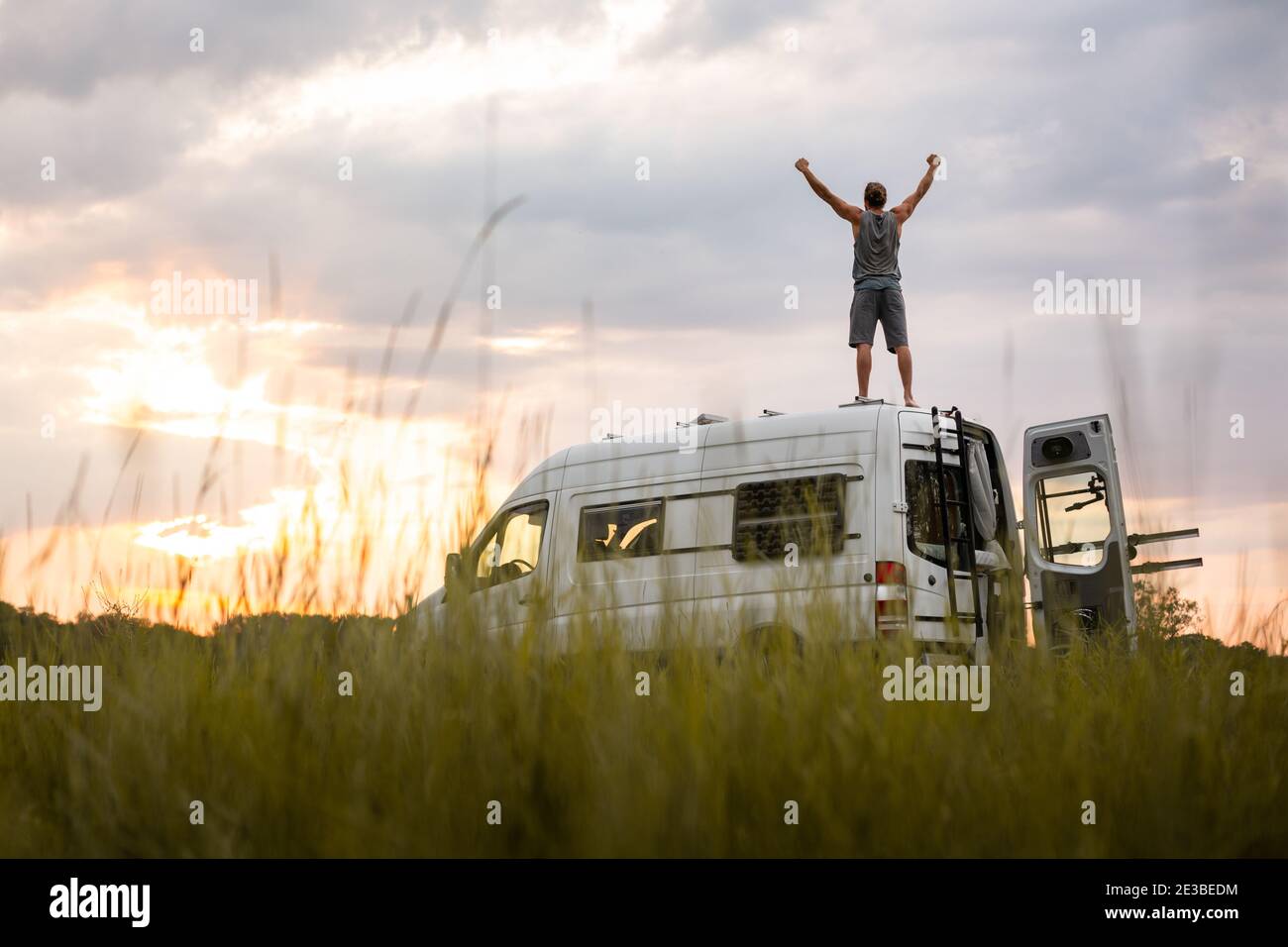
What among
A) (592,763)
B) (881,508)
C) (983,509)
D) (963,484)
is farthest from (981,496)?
(592,763)

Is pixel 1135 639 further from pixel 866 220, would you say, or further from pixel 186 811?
pixel 866 220

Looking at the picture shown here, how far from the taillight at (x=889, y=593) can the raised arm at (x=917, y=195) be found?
5.03m

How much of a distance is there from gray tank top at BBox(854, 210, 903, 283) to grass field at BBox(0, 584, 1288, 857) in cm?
742

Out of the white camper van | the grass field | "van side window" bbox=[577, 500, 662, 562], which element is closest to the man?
the white camper van

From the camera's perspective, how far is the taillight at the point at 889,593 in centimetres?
848

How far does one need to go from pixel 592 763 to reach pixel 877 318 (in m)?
9.03

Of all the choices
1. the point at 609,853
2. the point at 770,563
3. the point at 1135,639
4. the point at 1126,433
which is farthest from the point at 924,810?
the point at 1126,433

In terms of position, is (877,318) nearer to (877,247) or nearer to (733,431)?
(877,247)

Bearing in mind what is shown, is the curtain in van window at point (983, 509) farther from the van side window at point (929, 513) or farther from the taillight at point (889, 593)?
the taillight at point (889, 593)

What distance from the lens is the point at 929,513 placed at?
30.0 feet

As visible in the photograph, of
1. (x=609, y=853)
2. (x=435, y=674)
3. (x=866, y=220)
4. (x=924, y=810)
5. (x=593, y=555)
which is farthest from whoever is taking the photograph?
(x=866, y=220)

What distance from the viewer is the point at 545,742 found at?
3.92m

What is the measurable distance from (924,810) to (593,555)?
6127 millimetres

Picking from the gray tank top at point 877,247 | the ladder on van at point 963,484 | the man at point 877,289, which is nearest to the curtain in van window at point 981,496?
the ladder on van at point 963,484
